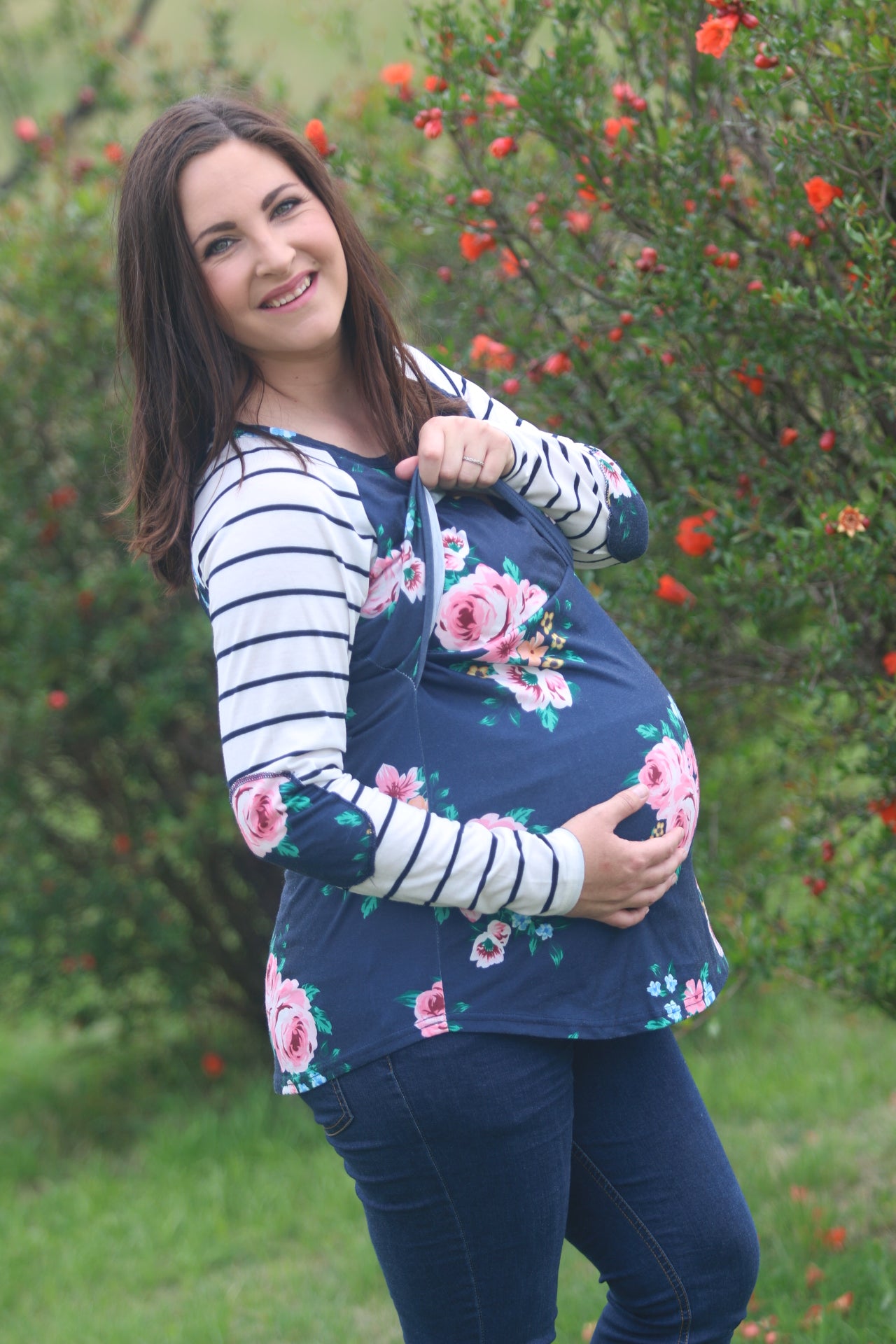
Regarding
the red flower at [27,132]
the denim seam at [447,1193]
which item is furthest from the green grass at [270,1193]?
the red flower at [27,132]

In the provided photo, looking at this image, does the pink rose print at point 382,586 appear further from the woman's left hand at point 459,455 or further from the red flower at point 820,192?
the red flower at point 820,192

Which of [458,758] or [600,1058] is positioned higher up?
[458,758]

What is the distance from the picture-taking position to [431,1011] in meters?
1.38

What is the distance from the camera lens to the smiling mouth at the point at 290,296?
149 cm

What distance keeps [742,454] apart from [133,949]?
8.92 feet

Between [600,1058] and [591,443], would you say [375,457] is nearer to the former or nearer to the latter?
[600,1058]

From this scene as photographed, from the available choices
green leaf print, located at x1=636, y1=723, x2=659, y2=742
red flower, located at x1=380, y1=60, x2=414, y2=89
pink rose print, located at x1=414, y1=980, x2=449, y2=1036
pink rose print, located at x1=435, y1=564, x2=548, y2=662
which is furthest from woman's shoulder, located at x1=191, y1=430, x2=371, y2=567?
red flower, located at x1=380, y1=60, x2=414, y2=89

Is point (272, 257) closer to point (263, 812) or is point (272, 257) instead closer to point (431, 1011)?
point (263, 812)

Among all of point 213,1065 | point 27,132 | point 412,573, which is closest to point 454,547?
point 412,573

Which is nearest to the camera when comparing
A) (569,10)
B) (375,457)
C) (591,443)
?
(375,457)

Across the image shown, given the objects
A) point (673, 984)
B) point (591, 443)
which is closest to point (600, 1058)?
point (673, 984)

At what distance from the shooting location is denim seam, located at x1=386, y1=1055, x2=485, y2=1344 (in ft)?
4.54

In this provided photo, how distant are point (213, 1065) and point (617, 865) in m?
3.16

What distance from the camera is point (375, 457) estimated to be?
1.54 metres
